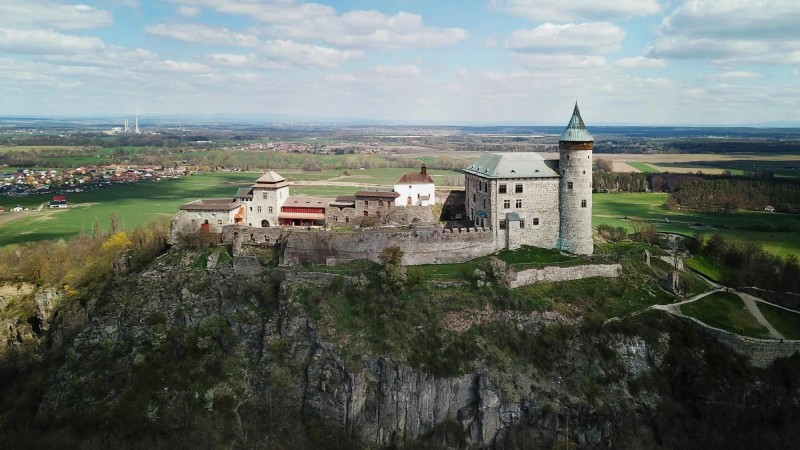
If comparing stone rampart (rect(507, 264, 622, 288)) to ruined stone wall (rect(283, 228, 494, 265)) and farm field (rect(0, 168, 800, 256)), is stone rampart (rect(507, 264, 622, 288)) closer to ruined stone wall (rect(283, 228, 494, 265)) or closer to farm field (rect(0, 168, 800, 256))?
ruined stone wall (rect(283, 228, 494, 265))

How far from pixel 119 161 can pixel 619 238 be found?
15147cm

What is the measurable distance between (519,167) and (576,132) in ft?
19.4

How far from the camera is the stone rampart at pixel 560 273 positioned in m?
46.9

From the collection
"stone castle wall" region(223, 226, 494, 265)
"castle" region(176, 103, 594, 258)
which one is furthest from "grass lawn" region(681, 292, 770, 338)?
"stone castle wall" region(223, 226, 494, 265)

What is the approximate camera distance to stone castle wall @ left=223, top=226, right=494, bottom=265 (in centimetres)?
4775

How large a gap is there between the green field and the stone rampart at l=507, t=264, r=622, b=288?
31561 mm

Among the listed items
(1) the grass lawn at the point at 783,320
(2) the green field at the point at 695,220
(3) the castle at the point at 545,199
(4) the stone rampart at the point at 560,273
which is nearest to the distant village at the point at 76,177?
(3) the castle at the point at 545,199

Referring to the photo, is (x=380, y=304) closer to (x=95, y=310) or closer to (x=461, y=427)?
(x=461, y=427)

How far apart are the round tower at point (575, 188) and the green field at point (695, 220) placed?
29173mm

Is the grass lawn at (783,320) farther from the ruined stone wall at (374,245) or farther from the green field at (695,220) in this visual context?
the ruined stone wall at (374,245)

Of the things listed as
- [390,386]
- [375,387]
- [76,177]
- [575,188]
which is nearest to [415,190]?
[575,188]

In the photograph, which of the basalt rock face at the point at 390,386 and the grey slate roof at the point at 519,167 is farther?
the grey slate roof at the point at 519,167

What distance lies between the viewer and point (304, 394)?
132 ft

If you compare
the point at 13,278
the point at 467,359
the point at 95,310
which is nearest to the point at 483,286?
the point at 467,359
